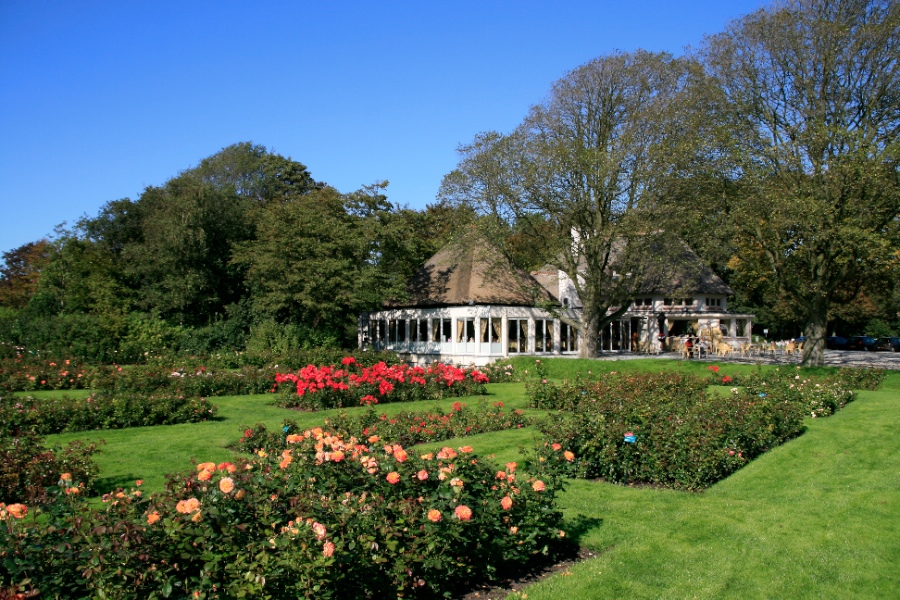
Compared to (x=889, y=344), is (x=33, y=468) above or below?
below

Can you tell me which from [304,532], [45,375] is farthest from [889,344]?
[304,532]

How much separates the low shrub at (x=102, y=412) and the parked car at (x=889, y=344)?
52.2 metres

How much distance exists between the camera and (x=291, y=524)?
4.30m

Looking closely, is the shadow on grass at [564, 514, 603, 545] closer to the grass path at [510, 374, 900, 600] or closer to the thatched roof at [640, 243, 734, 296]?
the grass path at [510, 374, 900, 600]

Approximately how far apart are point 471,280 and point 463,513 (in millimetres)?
29248

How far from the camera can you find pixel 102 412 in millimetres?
12367

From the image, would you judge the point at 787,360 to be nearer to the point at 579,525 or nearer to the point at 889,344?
the point at 889,344

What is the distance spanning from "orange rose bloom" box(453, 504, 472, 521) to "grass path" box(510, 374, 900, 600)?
2.76 feet

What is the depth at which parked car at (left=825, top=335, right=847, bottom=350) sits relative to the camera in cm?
5344

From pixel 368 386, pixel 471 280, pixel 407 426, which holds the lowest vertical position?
pixel 407 426

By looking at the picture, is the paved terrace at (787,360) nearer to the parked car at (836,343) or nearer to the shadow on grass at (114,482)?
the parked car at (836,343)

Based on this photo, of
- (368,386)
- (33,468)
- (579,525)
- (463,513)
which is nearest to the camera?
(463,513)

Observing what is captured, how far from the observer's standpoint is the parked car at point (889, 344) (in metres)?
49.9

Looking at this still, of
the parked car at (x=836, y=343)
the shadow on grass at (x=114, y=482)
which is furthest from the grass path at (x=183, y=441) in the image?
the parked car at (x=836, y=343)
